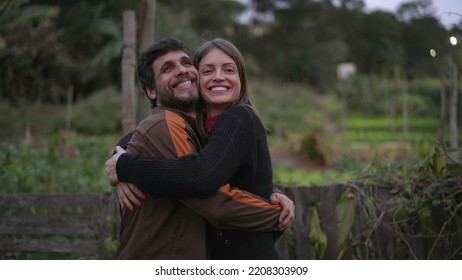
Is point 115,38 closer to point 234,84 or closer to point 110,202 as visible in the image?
point 110,202

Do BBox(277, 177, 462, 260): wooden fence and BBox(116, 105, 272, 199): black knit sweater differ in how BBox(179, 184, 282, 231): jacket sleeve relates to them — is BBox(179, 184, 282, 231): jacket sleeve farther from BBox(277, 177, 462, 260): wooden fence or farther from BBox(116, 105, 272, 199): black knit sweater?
BBox(277, 177, 462, 260): wooden fence

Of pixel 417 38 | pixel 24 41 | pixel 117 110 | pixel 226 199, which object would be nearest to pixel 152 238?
pixel 226 199

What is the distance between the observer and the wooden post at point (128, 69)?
3803 millimetres

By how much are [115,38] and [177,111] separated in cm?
1785

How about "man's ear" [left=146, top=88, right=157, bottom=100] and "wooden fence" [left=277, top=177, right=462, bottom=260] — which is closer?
"man's ear" [left=146, top=88, right=157, bottom=100]

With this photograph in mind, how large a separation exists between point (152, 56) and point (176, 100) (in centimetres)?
19

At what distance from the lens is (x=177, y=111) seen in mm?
2148

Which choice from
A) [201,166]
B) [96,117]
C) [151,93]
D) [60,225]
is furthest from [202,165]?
[96,117]

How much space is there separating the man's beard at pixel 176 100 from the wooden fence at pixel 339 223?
1.73 meters

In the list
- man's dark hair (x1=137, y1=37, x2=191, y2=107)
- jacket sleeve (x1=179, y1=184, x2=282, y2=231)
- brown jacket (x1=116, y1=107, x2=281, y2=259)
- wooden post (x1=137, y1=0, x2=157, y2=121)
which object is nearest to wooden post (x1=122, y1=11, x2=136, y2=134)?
wooden post (x1=137, y1=0, x2=157, y2=121)

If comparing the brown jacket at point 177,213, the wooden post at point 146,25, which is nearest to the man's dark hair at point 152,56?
the brown jacket at point 177,213

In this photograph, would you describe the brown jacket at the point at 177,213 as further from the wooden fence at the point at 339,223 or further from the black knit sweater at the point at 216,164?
the wooden fence at the point at 339,223

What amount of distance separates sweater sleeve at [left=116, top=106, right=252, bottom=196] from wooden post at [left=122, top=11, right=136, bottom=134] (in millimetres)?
1784

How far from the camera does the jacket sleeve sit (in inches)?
78.7
